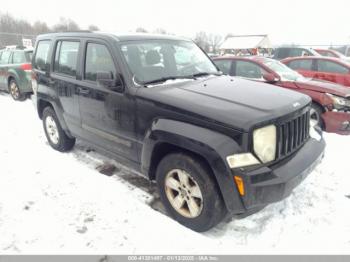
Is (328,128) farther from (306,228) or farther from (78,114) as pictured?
(78,114)

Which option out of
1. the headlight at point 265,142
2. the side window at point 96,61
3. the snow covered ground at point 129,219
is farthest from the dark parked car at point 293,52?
the headlight at point 265,142

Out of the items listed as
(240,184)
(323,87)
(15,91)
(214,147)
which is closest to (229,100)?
(214,147)

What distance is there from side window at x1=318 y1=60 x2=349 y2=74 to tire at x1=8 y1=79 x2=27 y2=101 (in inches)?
364

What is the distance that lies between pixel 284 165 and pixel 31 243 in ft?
8.09

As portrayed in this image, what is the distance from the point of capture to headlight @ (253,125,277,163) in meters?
2.58

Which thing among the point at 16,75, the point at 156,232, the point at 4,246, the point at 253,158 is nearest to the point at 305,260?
the point at 253,158

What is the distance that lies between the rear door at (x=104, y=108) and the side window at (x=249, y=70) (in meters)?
4.23

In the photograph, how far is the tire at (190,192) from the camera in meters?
2.71

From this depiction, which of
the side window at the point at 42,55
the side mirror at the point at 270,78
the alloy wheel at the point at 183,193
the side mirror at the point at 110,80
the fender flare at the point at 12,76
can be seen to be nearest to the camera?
the alloy wheel at the point at 183,193

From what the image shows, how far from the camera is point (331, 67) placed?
8.25 m

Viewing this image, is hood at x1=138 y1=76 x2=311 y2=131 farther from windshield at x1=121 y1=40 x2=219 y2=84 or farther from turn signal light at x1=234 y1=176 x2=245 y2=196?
turn signal light at x1=234 y1=176 x2=245 y2=196

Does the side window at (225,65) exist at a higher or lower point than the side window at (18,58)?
lower

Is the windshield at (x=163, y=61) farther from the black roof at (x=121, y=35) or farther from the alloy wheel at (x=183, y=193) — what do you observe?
the alloy wheel at (x=183, y=193)

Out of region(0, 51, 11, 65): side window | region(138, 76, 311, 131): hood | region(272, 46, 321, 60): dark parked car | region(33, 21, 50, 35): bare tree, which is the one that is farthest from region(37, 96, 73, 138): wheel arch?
region(33, 21, 50, 35): bare tree
